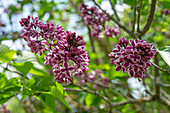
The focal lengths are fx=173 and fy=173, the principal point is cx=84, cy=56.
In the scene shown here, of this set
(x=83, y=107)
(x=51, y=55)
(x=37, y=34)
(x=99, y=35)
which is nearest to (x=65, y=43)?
(x=51, y=55)

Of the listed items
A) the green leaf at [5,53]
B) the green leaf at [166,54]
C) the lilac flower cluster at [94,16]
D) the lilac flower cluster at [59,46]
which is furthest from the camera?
the lilac flower cluster at [94,16]

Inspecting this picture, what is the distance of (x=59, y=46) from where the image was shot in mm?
1209

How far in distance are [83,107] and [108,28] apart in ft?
7.11

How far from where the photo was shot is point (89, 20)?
2.09 metres

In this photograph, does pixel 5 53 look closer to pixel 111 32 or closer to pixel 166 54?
pixel 166 54

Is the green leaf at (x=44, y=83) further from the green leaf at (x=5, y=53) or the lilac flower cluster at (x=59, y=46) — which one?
the green leaf at (x=5, y=53)

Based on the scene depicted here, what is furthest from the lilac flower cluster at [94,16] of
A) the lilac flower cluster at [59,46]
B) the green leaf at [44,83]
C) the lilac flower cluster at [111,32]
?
the green leaf at [44,83]

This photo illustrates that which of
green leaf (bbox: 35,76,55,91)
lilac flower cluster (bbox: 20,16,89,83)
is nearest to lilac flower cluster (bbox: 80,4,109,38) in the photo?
lilac flower cluster (bbox: 20,16,89,83)

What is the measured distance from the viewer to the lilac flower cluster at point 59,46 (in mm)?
1211

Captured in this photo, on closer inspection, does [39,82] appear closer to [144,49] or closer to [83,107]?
[144,49]

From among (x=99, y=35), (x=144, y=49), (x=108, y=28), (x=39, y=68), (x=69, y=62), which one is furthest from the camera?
(x=99, y=35)

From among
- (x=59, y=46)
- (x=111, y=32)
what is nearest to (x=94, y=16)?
(x=111, y=32)

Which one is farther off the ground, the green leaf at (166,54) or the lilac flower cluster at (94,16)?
the lilac flower cluster at (94,16)

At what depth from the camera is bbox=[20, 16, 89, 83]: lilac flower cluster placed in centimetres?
121
